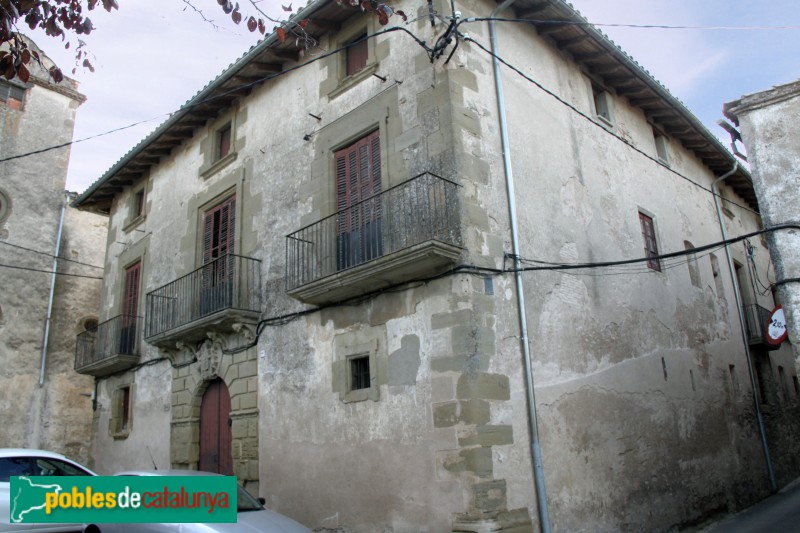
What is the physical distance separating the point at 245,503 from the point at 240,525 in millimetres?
861

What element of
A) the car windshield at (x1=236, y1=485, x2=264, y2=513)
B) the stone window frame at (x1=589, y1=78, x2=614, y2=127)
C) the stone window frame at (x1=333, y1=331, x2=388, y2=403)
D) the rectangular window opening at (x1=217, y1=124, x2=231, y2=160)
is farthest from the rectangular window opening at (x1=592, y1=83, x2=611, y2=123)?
the car windshield at (x1=236, y1=485, x2=264, y2=513)

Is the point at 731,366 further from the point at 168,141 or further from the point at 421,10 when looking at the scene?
the point at 168,141

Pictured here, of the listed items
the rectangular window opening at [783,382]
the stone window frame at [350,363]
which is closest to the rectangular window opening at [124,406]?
the stone window frame at [350,363]

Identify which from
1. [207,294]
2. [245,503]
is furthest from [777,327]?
[207,294]

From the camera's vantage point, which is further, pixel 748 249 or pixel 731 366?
pixel 748 249

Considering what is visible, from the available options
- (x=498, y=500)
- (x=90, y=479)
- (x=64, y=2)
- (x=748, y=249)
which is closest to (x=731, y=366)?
(x=748, y=249)

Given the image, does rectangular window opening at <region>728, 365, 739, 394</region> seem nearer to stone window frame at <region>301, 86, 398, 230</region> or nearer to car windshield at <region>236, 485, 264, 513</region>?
stone window frame at <region>301, 86, 398, 230</region>

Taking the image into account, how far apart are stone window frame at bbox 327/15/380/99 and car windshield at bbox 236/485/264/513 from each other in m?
6.40

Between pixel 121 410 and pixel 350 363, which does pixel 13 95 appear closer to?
pixel 121 410

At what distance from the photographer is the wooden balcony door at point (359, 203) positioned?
934 cm

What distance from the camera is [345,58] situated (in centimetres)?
1123

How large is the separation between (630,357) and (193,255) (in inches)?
331

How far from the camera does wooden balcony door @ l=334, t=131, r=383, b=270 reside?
9344 millimetres

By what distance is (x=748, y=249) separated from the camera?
1689 centimetres
